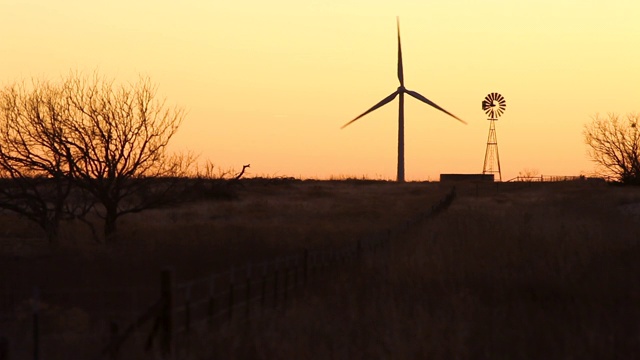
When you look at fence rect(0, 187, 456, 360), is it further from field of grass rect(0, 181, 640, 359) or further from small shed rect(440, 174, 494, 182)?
small shed rect(440, 174, 494, 182)

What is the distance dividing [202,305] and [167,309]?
758 centimetres

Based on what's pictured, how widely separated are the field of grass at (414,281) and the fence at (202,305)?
417 mm

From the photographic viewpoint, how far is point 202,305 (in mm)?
21438

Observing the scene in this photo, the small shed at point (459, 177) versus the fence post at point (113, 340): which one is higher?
the small shed at point (459, 177)

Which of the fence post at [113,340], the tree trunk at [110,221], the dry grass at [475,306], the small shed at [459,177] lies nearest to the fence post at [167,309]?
the dry grass at [475,306]

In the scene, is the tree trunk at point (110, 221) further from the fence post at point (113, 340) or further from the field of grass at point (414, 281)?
the fence post at point (113, 340)

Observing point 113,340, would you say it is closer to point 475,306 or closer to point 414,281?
point 475,306

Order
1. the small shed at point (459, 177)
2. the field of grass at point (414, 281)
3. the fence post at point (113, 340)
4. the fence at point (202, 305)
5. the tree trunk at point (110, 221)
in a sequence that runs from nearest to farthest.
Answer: the fence post at point (113, 340), the fence at point (202, 305), the field of grass at point (414, 281), the tree trunk at point (110, 221), the small shed at point (459, 177)

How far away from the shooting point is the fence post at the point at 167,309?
13.8 metres

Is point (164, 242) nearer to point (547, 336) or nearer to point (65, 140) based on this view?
point (65, 140)

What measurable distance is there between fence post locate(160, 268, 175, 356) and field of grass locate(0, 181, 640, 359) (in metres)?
0.37

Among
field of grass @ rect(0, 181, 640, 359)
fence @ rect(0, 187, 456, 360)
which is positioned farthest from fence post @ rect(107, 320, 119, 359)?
field of grass @ rect(0, 181, 640, 359)

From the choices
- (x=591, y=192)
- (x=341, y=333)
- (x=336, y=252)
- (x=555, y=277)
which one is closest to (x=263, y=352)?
(x=341, y=333)

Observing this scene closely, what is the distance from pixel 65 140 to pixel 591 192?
5376 cm
